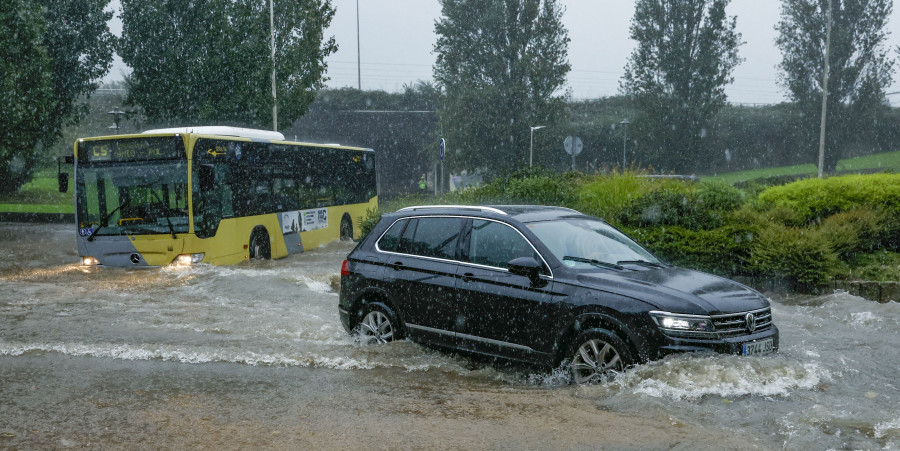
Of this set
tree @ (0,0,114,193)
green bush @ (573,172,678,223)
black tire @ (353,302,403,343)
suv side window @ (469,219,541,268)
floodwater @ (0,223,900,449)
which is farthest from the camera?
tree @ (0,0,114,193)

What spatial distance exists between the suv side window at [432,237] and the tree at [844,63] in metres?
42.6

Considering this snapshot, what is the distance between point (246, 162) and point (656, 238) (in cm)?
886

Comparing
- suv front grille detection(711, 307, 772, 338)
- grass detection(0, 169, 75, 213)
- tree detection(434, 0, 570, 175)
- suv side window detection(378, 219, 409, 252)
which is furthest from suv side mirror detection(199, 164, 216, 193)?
tree detection(434, 0, 570, 175)

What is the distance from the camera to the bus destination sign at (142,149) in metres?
15.2

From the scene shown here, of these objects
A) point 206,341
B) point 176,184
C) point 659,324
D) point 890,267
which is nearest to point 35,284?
point 176,184

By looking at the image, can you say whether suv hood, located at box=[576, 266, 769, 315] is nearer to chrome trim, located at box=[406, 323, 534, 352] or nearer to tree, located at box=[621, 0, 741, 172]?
chrome trim, located at box=[406, 323, 534, 352]

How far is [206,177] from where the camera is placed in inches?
596

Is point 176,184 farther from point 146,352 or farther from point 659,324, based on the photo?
point 659,324

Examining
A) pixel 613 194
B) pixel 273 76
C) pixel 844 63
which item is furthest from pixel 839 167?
pixel 613 194

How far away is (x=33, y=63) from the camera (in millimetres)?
30500

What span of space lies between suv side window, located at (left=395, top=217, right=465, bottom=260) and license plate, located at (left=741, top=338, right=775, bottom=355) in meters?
2.63

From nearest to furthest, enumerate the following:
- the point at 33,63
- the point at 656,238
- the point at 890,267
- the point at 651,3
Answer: the point at 890,267 < the point at 656,238 < the point at 33,63 < the point at 651,3

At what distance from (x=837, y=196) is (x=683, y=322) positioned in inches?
372

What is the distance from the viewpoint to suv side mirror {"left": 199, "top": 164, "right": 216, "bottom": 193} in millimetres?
15125
